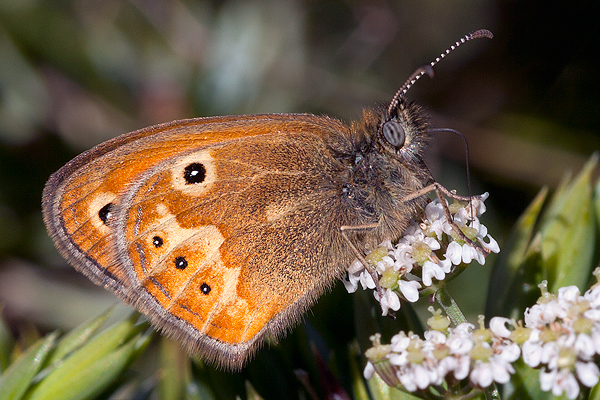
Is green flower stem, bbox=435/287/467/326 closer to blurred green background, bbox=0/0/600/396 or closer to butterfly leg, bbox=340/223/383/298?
butterfly leg, bbox=340/223/383/298

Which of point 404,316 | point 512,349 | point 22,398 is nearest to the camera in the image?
point 512,349

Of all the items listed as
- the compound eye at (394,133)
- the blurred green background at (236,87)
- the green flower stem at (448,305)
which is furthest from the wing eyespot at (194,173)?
the blurred green background at (236,87)

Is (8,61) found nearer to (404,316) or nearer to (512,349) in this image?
(404,316)

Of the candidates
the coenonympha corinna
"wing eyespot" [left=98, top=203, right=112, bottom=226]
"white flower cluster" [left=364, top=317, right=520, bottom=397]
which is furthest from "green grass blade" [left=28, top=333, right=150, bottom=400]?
"white flower cluster" [left=364, top=317, right=520, bottom=397]

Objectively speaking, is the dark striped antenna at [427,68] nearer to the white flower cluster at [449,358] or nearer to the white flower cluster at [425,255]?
the white flower cluster at [425,255]

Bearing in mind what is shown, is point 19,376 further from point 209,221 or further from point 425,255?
point 425,255

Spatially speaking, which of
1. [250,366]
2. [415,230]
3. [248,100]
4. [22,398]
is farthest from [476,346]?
[248,100]
